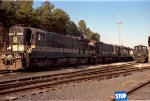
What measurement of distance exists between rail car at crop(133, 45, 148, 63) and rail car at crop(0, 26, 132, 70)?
36.8 ft

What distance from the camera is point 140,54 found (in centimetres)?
4800

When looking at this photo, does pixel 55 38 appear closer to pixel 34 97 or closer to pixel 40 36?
pixel 40 36

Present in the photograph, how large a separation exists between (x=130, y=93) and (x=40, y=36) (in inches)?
589

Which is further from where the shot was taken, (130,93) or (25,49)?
(25,49)

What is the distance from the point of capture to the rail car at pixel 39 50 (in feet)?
77.2

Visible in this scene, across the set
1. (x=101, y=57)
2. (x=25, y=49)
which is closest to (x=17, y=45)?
(x=25, y=49)

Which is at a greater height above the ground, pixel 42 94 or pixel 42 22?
pixel 42 22

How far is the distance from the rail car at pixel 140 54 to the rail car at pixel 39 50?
11.2 m

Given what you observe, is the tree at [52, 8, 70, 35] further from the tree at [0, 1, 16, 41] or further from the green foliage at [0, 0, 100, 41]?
the tree at [0, 1, 16, 41]

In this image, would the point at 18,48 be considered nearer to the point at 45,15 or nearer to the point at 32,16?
the point at 32,16

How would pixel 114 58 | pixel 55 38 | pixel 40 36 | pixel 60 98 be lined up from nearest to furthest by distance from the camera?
pixel 60 98 → pixel 40 36 → pixel 55 38 → pixel 114 58

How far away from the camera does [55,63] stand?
99.8ft

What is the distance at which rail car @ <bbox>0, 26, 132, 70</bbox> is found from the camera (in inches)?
926

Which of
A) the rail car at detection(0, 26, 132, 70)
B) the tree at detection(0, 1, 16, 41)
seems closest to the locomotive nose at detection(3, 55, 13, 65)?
the rail car at detection(0, 26, 132, 70)
